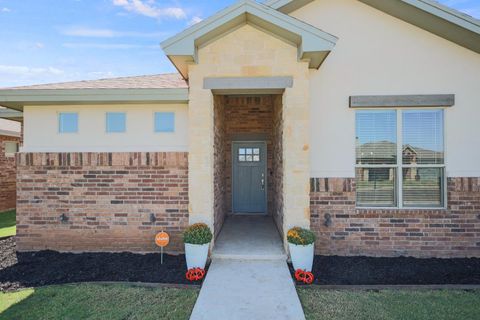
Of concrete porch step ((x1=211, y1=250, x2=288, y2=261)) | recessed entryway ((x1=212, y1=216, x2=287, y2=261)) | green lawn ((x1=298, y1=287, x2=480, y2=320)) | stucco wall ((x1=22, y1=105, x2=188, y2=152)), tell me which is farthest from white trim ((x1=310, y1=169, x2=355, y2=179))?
stucco wall ((x1=22, y1=105, x2=188, y2=152))

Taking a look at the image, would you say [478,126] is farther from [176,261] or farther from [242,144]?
[176,261]

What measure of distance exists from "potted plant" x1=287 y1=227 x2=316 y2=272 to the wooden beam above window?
2782mm

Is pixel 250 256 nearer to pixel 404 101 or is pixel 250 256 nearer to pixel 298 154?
pixel 298 154

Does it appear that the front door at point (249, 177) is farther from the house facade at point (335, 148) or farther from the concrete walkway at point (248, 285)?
the house facade at point (335, 148)

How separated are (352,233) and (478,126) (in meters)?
3.34

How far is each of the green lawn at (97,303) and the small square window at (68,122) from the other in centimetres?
308

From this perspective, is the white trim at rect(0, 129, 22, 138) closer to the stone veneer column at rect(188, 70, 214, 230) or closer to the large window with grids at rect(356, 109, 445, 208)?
the stone veneer column at rect(188, 70, 214, 230)

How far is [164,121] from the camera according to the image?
5391 millimetres

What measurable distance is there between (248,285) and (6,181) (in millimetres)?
11340

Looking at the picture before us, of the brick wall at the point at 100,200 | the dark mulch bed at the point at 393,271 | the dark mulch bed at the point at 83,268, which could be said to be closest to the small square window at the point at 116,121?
the brick wall at the point at 100,200

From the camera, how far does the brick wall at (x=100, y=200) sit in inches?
209

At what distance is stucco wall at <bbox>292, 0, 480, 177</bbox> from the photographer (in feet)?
17.0

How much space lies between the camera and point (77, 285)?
4109mm

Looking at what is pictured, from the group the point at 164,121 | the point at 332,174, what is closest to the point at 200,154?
the point at 164,121
